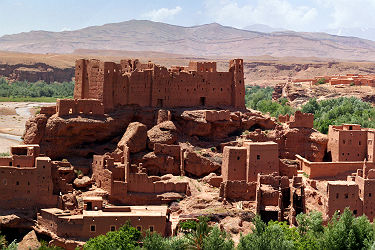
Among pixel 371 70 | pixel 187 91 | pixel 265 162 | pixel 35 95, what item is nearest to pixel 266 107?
pixel 187 91

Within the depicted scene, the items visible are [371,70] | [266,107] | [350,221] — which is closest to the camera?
[350,221]

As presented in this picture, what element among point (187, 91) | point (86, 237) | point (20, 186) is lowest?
point (86, 237)

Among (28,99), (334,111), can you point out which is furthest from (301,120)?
(28,99)

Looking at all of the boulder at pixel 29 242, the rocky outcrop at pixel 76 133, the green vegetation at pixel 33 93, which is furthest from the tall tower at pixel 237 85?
the green vegetation at pixel 33 93

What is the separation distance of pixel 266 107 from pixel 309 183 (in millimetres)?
37279

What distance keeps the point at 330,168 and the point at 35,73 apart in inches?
4209

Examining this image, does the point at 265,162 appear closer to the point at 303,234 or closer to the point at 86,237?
the point at 303,234

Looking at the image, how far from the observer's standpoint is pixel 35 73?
448ft

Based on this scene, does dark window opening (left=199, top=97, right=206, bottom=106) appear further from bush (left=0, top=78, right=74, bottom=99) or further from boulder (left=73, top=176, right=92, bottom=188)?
bush (left=0, top=78, right=74, bottom=99)

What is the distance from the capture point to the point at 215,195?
3700 centimetres

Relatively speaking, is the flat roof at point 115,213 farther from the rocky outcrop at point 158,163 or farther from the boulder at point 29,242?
the rocky outcrop at point 158,163

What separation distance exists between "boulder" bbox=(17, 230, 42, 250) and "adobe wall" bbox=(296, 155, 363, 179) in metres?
16.0

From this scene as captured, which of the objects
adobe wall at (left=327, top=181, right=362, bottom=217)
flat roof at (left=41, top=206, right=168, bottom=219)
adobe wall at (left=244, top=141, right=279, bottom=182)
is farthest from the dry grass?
adobe wall at (left=327, top=181, right=362, bottom=217)

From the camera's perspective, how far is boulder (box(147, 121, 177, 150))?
40719mm
